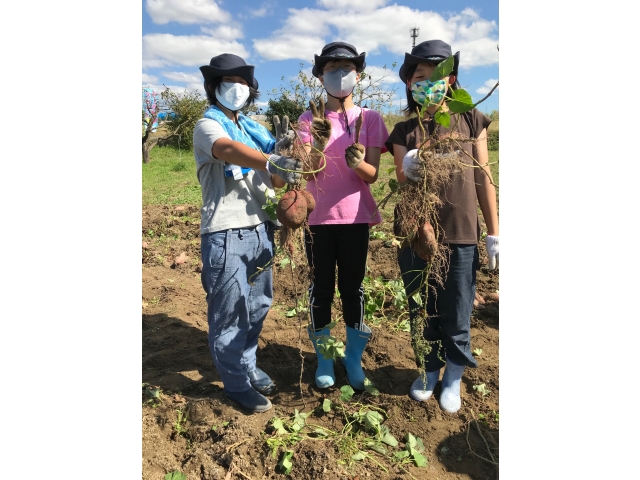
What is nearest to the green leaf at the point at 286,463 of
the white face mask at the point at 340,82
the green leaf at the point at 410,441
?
the green leaf at the point at 410,441

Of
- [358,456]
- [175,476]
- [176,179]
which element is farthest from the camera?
[176,179]

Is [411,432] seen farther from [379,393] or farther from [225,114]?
[225,114]

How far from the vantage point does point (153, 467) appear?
1.80 m

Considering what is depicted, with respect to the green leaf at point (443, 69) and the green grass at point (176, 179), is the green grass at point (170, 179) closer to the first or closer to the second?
the green grass at point (176, 179)

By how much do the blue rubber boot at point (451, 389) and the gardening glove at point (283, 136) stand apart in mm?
1350

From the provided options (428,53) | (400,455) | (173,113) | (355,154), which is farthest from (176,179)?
(400,455)

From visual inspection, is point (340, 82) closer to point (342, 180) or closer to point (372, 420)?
point (342, 180)

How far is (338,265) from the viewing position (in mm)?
2137

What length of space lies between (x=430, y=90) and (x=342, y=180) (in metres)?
0.56

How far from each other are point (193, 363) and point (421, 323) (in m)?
1.52

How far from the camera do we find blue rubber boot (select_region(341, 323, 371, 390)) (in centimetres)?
223

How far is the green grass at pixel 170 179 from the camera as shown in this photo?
7180mm

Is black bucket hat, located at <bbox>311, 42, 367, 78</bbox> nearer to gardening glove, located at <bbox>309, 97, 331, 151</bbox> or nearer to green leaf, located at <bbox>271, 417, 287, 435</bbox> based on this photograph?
gardening glove, located at <bbox>309, 97, 331, 151</bbox>

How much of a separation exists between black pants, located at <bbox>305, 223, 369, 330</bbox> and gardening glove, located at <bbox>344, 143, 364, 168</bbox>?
344 mm
